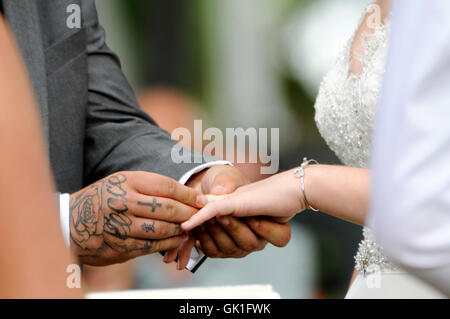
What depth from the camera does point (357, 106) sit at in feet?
4.58

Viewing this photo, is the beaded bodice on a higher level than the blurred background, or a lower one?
lower

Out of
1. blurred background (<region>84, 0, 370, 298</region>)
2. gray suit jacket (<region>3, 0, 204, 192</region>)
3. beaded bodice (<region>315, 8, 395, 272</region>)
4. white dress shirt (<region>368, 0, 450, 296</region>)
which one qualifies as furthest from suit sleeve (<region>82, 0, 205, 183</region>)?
blurred background (<region>84, 0, 370, 298</region>)

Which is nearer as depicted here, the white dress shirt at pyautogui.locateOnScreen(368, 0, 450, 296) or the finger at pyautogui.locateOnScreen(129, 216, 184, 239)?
the white dress shirt at pyautogui.locateOnScreen(368, 0, 450, 296)

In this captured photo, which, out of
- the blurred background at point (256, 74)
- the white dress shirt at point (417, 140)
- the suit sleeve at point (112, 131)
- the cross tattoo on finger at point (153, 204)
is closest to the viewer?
the white dress shirt at point (417, 140)

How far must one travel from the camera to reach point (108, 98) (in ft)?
5.27

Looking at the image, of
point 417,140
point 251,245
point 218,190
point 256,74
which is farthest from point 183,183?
point 256,74

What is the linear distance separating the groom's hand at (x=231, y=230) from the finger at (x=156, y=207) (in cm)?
13

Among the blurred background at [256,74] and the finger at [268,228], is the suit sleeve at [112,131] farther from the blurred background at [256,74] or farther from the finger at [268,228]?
the blurred background at [256,74]

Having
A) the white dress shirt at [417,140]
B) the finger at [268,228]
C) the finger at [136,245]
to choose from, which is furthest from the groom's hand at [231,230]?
the white dress shirt at [417,140]

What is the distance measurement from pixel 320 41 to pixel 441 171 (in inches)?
140

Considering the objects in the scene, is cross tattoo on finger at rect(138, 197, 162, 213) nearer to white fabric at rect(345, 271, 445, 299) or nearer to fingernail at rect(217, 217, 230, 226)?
fingernail at rect(217, 217, 230, 226)

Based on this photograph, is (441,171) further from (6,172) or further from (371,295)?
(371,295)

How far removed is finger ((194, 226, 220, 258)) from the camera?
4.85ft

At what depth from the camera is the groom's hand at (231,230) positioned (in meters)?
1.43
